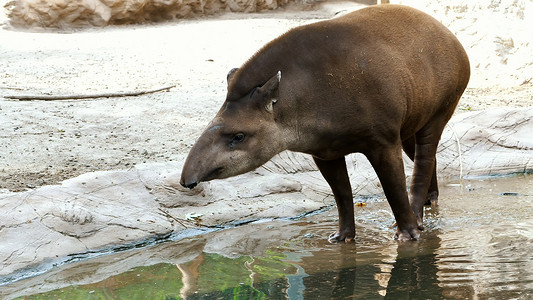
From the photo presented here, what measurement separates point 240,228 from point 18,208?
2035 millimetres

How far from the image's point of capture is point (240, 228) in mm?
6820

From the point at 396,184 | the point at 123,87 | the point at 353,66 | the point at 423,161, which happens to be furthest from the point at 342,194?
the point at 123,87

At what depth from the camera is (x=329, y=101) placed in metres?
5.46

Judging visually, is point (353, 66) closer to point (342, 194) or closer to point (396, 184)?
point (396, 184)

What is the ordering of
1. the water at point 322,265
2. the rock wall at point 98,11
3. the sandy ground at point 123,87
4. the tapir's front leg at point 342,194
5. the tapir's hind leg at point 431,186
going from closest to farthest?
the water at point 322,265, the tapir's front leg at point 342,194, the tapir's hind leg at point 431,186, the sandy ground at point 123,87, the rock wall at point 98,11

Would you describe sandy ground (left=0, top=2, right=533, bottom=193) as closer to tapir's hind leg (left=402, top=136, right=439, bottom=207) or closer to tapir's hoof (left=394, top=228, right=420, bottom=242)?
tapir's hind leg (left=402, top=136, right=439, bottom=207)

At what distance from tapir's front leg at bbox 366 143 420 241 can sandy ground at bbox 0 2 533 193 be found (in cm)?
295

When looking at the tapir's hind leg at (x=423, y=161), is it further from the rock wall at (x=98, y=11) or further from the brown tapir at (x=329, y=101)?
the rock wall at (x=98, y=11)

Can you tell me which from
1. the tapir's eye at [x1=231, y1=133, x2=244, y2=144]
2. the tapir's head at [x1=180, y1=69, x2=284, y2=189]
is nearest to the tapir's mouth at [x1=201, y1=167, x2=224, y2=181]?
the tapir's head at [x1=180, y1=69, x2=284, y2=189]

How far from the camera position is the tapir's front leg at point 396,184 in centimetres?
575

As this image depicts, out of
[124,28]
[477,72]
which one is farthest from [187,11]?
[477,72]

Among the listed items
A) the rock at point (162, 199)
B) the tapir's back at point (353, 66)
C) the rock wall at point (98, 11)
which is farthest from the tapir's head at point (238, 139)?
the rock wall at point (98, 11)

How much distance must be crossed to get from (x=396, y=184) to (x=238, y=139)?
57.5 inches

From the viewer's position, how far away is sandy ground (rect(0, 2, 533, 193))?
7.87 m
